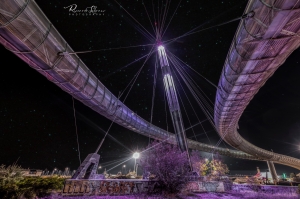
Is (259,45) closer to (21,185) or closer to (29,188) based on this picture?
(29,188)

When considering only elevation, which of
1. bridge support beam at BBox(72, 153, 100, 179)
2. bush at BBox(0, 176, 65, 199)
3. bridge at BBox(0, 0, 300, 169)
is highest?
bridge at BBox(0, 0, 300, 169)

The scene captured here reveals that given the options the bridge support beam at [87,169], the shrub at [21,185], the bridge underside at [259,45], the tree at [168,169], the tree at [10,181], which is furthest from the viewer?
the bridge support beam at [87,169]

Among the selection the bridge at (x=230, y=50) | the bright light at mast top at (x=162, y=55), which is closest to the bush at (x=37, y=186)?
the bridge at (x=230, y=50)

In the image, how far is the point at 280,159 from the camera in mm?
44312

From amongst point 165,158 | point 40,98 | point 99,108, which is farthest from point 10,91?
point 165,158

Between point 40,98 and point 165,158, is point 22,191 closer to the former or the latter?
point 165,158

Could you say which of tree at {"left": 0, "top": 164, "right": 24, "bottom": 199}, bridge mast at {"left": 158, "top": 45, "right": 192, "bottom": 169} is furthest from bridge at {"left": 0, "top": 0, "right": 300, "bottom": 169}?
tree at {"left": 0, "top": 164, "right": 24, "bottom": 199}

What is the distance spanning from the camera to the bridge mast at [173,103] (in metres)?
16.4

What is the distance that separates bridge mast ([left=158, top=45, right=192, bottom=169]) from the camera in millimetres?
16422

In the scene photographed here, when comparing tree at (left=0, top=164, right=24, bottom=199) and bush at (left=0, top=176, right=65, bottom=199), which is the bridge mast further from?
tree at (left=0, top=164, right=24, bottom=199)

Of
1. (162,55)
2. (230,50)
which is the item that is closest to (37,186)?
(230,50)

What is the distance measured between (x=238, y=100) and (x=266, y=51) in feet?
20.6

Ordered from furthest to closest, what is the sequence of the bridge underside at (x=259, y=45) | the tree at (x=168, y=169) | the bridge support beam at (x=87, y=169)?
1. the bridge support beam at (x=87, y=169)
2. the tree at (x=168, y=169)
3. the bridge underside at (x=259, y=45)

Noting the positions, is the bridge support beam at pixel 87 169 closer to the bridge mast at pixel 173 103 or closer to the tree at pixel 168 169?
the tree at pixel 168 169
